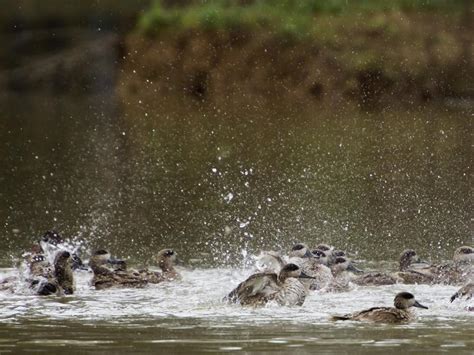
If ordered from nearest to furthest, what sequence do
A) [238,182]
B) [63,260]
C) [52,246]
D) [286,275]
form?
[286,275], [63,260], [52,246], [238,182]

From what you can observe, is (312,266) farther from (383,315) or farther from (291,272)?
(383,315)

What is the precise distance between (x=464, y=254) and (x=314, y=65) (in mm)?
34054

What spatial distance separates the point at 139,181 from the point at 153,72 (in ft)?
91.6

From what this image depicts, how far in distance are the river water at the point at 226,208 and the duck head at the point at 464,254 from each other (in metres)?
1.06

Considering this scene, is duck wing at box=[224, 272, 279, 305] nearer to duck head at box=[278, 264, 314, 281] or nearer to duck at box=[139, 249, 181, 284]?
duck head at box=[278, 264, 314, 281]

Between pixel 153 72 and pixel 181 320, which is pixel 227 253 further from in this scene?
pixel 153 72

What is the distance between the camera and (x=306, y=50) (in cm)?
5212

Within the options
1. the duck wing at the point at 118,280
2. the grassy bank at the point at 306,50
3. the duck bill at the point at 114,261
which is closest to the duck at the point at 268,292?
the duck wing at the point at 118,280

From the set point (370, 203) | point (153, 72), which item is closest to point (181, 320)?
point (370, 203)

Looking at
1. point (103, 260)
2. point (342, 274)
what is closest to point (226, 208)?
point (103, 260)

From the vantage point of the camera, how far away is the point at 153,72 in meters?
53.9

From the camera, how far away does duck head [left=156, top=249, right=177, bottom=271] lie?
16922 mm

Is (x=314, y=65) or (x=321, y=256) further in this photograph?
(x=314, y=65)

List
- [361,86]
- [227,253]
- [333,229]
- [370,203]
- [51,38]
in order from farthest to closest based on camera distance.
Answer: [51,38] < [361,86] < [370,203] < [333,229] < [227,253]
